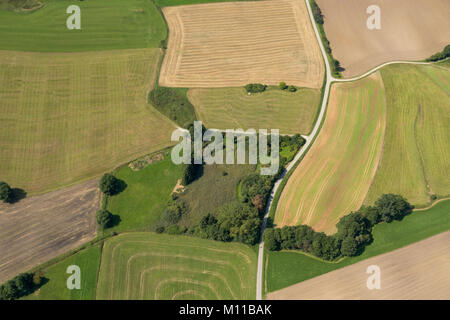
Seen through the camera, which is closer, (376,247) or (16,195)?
(376,247)

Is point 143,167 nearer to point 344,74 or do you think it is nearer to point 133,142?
point 133,142

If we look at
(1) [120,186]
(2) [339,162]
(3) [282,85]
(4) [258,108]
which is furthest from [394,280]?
(1) [120,186]

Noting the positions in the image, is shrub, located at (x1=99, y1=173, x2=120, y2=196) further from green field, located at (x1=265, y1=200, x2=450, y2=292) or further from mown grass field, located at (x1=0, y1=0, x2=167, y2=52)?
mown grass field, located at (x1=0, y1=0, x2=167, y2=52)

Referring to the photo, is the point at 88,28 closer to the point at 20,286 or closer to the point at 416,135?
the point at 20,286

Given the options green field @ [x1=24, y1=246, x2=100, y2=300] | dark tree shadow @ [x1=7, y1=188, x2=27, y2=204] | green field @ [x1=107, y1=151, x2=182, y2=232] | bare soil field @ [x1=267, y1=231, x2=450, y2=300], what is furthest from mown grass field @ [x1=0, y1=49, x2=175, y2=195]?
bare soil field @ [x1=267, y1=231, x2=450, y2=300]

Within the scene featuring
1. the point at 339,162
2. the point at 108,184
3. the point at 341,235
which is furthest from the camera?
the point at 339,162
